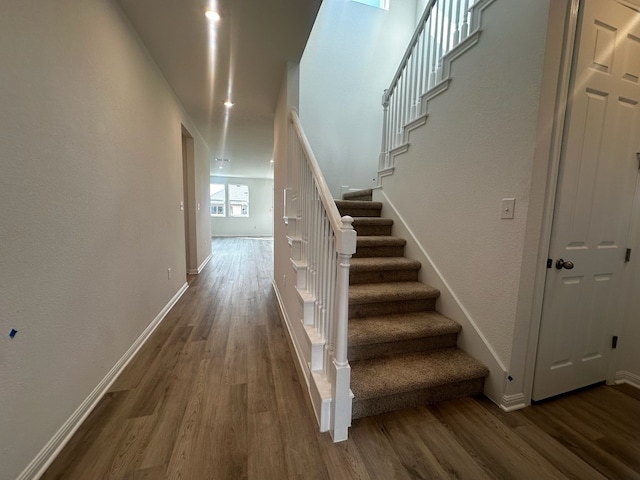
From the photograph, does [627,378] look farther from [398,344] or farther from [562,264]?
A: [398,344]

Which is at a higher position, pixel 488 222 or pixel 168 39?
pixel 168 39

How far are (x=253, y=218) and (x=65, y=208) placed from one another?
33.2 ft

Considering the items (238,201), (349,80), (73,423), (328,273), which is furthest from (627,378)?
(238,201)

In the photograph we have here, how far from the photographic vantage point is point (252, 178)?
10.9m

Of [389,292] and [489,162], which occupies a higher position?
[489,162]

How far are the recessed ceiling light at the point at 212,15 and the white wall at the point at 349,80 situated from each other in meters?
2.00

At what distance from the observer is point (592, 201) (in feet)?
5.11

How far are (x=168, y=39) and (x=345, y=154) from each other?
8.03 ft

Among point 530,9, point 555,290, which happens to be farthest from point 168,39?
point 555,290

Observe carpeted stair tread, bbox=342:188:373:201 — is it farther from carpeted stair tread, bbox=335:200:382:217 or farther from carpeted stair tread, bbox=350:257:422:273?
carpeted stair tread, bbox=350:257:422:273

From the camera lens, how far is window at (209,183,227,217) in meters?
10.8

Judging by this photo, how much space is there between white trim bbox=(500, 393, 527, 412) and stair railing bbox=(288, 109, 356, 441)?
3.14ft

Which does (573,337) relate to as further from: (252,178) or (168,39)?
(252,178)

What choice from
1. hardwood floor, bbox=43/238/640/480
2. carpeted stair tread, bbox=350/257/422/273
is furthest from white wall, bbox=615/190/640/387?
carpeted stair tread, bbox=350/257/422/273
